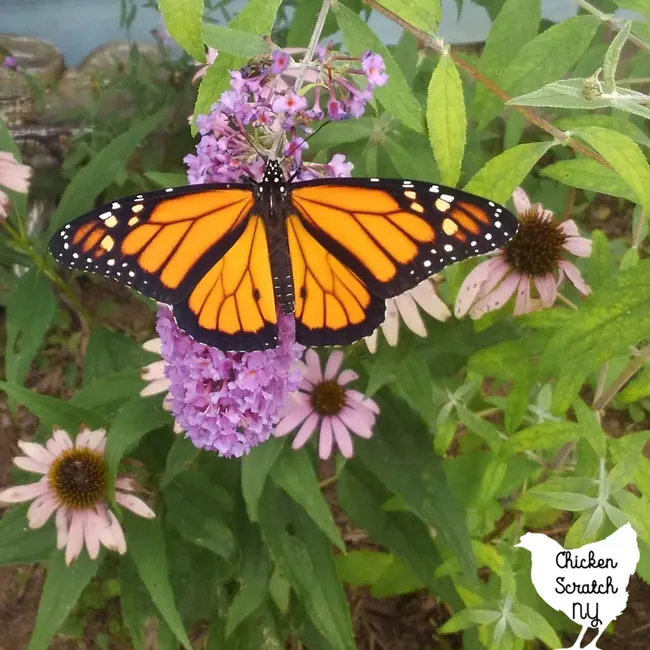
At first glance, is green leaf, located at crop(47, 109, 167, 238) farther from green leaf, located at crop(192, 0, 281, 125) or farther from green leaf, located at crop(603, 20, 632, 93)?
green leaf, located at crop(603, 20, 632, 93)

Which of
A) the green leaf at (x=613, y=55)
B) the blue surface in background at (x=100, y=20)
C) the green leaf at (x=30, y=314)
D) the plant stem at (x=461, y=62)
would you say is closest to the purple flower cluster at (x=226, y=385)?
the plant stem at (x=461, y=62)

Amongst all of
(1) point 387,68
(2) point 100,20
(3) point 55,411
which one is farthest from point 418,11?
(2) point 100,20

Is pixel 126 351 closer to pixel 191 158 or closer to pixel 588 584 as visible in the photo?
pixel 191 158

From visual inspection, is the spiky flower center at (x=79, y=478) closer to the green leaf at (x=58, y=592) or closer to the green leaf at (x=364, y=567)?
the green leaf at (x=58, y=592)

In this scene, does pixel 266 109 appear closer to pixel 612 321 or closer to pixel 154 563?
pixel 612 321

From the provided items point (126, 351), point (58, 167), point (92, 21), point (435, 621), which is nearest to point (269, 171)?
point (126, 351)
